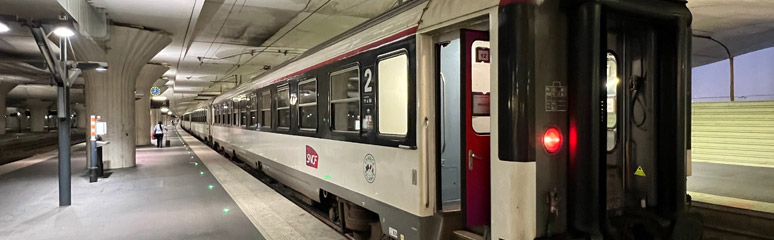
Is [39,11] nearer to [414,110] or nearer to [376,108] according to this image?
[376,108]

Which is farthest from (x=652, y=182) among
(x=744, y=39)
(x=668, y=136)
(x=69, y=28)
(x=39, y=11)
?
(x=744, y=39)

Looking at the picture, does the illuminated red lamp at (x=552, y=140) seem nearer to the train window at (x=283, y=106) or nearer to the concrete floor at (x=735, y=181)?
the concrete floor at (x=735, y=181)

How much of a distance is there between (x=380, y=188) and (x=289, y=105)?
138 inches

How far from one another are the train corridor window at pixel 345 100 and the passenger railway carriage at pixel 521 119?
3 centimetres

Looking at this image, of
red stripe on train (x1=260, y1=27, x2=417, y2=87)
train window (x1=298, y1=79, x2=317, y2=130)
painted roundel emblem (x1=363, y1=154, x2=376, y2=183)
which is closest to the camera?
red stripe on train (x1=260, y1=27, x2=417, y2=87)

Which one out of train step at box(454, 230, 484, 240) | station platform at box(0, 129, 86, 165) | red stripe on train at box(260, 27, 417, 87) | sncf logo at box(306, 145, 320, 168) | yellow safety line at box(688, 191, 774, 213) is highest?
red stripe on train at box(260, 27, 417, 87)

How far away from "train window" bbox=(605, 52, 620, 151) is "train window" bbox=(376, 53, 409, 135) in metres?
1.67

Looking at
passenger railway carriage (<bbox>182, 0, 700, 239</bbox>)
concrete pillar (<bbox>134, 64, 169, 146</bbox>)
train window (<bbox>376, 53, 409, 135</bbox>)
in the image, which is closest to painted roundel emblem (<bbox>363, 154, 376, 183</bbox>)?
passenger railway carriage (<bbox>182, 0, 700, 239</bbox>)

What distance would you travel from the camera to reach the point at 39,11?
32.2 ft

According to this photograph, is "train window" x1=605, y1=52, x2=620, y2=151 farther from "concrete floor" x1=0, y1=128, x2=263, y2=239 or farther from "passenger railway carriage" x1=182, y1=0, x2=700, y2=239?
"concrete floor" x1=0, y1=128, x2=263, y2=239

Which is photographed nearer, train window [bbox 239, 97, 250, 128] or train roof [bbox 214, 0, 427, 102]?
train roof [bbox 214, 0, 427, 102]

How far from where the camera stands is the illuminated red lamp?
3.12 m

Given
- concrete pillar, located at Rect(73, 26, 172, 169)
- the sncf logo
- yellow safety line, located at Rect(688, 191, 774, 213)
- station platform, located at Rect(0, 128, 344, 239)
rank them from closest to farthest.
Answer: yellow safety line, located at Rect(688, 191, 774, 213), station platform, located at Rect(0, 128, 344, 239), the sncf logo, concrete pillar, located at Rect(73, 26, 172, 169)

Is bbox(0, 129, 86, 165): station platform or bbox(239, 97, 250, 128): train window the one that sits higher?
bbox(239, 97, 250, 128): train window
